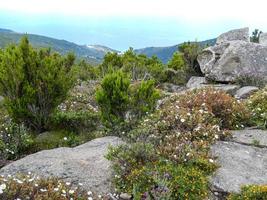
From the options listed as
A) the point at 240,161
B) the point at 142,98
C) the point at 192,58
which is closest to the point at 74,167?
the point at 240,161

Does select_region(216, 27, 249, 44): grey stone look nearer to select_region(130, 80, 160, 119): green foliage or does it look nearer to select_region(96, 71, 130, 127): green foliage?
select_region(130, 80, 160, 119): green foliage

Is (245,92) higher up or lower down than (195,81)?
higher up

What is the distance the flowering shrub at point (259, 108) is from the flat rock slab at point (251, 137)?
503 mm

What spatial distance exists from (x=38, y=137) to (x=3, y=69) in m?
2.13

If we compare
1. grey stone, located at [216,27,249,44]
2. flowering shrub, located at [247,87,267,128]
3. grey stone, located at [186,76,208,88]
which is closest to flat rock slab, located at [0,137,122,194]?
flowering shrub, located at [247,87,267,128]

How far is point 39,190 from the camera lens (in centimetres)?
699

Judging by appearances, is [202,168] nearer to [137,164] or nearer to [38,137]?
[137,164]

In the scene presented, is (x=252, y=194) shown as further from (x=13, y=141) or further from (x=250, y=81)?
(x=250, y=81)

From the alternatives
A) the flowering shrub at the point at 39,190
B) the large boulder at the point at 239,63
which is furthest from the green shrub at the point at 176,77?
the flowering shrub at the point at 39,190

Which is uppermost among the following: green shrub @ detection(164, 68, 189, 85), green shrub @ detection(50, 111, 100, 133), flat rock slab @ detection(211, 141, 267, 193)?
flat rock slab @ detection(211, 141, 267, 193)

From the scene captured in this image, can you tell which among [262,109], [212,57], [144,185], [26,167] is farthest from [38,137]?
[212,57]

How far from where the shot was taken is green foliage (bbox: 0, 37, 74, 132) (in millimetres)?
12023

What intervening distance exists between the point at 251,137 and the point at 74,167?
4.42 m

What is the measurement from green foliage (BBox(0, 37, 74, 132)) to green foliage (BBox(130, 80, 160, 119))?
205 cm
